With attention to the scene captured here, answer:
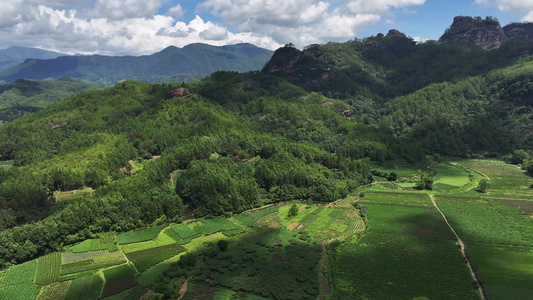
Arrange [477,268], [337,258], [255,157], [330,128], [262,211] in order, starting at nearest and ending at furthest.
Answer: [477,268]
[337,258]
[262,211]
[255,157]
[330,128]

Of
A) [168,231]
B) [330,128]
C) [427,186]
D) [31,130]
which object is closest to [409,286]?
[168,231]

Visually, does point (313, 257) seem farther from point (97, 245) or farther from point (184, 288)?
point (97, 245)

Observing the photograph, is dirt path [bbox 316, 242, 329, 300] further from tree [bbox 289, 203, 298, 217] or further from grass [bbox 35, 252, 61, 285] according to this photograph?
grass [bbox 35, 252, 61, 285]

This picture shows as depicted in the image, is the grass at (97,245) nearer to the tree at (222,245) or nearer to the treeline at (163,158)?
the treeline at (163,158)

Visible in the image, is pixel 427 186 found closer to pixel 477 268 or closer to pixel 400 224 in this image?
pixel 400 224

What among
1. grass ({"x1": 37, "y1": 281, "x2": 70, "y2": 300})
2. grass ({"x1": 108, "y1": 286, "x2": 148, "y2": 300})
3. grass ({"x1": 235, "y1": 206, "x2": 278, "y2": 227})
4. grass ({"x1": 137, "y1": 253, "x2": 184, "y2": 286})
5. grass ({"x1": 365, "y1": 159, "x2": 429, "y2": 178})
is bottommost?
grass ({"x1": 37, "y1": 281, "x2": 70, "y2": 300})

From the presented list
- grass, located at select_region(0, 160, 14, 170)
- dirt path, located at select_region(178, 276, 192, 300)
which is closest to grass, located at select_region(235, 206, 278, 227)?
dirt path, located at select_region(178, 276, 192, 300)
